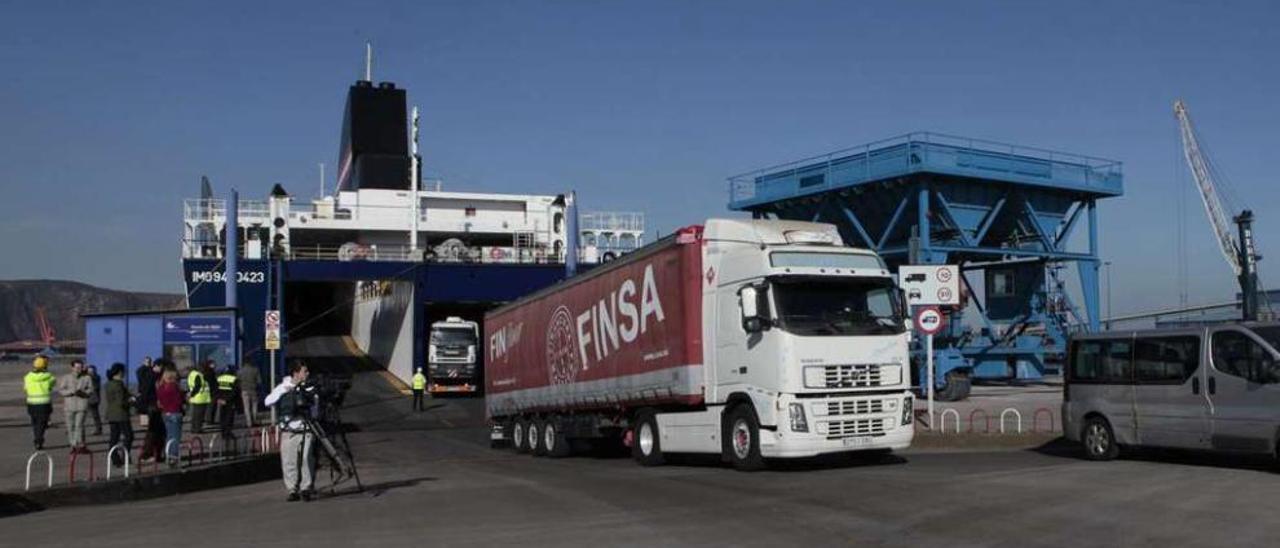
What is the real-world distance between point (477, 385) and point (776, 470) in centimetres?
2848

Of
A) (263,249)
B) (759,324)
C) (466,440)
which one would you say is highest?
(263,249)

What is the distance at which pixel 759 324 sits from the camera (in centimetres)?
1411

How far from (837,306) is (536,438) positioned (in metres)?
9.05

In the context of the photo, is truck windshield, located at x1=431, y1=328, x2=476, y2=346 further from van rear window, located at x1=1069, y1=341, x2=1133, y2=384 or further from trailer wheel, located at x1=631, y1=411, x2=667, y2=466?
van rear window, located at x1=1069, y1=341, x2=1133, y2=384

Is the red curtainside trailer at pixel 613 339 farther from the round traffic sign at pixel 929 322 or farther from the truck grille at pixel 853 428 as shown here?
the round traffic sign at pixel 929 322

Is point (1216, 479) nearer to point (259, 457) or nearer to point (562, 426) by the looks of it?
point (562, 426)

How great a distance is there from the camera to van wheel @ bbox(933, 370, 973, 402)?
3472 centimetres

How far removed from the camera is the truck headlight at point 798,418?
45.4 feet

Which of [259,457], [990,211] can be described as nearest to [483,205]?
[990,211]

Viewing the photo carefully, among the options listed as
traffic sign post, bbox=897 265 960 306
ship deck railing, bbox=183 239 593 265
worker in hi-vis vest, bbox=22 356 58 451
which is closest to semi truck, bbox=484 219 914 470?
traffic sign post, bbox=897 265 960 306

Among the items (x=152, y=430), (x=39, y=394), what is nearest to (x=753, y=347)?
(x=152, y=430)

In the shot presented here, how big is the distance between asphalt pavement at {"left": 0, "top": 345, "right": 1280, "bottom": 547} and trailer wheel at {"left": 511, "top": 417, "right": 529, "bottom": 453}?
5.62 metres

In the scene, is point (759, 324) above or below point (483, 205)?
below

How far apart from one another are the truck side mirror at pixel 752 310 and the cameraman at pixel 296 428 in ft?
17.5
